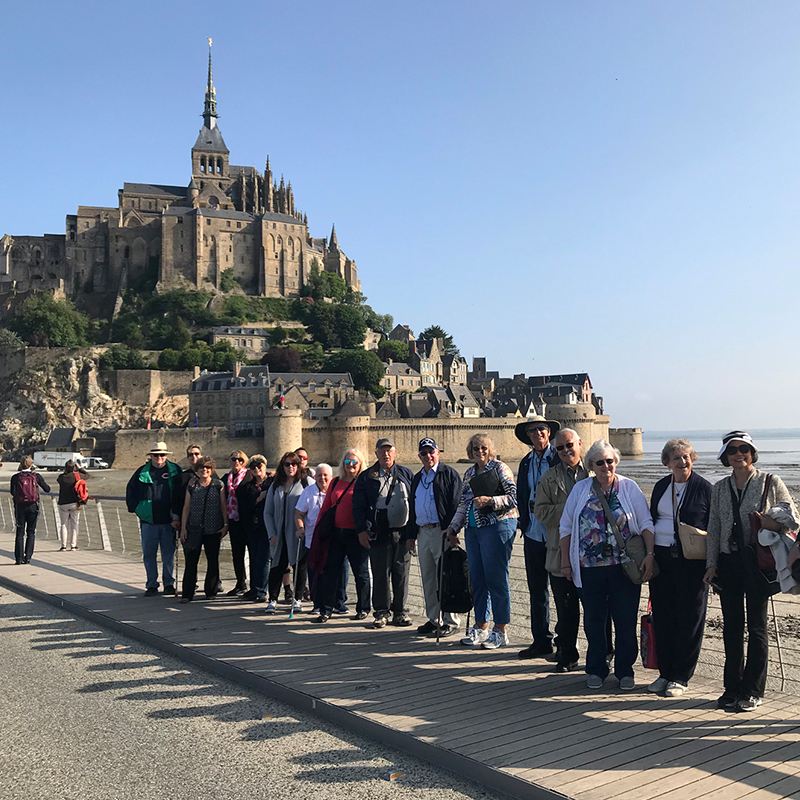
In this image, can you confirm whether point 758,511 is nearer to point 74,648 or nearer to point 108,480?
point 74,648

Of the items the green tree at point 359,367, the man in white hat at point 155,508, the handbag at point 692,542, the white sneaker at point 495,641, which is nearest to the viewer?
the handbag at point 692,542

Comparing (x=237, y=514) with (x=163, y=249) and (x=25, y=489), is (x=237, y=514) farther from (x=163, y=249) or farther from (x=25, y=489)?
(x=163, y=249)

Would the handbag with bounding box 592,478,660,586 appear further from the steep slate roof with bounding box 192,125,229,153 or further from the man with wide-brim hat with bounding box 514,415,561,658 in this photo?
the steep slate roof with bounding box 192,125,229,153

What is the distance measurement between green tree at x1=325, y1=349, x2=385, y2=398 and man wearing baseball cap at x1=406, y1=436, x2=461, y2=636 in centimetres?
6092

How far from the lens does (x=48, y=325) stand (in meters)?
68.1

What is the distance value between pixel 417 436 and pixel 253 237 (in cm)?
3457

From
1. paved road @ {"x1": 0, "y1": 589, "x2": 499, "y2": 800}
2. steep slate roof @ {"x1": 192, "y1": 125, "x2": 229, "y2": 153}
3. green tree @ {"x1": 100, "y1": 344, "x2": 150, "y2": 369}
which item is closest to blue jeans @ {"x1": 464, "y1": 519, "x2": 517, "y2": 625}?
paved road @ {"x1": 0, "y1": 589, "x2": 499, "y2": 800}

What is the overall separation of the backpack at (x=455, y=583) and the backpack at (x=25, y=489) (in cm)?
783

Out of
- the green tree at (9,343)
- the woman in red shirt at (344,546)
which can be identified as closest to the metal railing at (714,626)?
the woman in red shirt at (344,546)

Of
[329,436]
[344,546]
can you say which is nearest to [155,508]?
[344,546]

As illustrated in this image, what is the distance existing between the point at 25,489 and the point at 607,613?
9769mm

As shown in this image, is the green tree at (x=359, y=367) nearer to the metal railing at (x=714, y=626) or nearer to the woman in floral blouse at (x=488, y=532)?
the metal railing at (x=714, y=626)

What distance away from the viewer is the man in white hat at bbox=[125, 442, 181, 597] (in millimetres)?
8484

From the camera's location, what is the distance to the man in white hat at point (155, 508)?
8.48 meters
